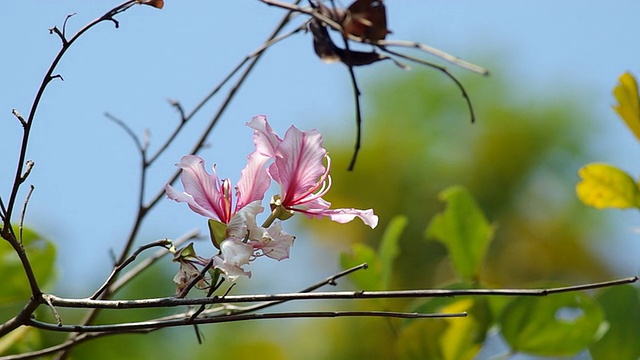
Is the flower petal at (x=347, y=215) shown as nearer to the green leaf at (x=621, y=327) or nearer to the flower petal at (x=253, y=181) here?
the flower petal at (x=253, y=181)

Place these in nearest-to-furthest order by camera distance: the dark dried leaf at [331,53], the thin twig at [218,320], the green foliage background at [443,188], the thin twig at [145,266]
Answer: the thin twig at [218,320] → the dark dried leaf at [331,53] → the thin twig at [145,266] → the green foliage background at [443,188]

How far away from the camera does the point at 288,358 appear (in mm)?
4512

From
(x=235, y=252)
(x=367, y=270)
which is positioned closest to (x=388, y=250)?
(x=367, y=270)

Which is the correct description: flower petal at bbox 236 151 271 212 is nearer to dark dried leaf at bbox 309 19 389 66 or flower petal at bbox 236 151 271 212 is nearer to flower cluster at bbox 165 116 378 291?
flower cluster at bbox 165 116 378 291

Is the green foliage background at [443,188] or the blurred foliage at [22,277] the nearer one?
the blurred foliage at [22,277]

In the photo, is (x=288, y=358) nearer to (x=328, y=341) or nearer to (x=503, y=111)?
(x=328, y=341)

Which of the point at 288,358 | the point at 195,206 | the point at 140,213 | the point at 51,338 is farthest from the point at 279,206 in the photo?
the point at 288,358

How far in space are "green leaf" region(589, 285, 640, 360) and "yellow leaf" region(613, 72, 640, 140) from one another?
0.13 meters

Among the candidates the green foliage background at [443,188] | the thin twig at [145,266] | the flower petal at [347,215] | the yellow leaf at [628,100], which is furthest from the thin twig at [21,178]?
the green foliage background at [443,188]

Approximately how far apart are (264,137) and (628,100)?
0.30 m

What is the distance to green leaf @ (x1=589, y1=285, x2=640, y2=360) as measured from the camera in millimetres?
644

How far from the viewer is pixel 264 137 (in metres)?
0.41

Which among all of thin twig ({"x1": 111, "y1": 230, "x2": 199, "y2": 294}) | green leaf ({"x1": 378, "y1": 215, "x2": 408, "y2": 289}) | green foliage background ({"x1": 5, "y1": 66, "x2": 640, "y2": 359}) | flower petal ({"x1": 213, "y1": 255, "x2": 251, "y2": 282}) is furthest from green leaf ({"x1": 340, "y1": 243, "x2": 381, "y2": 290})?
green foliage background ({"x1": 5, "y1": 66, "x2": 640, "y2": 359})

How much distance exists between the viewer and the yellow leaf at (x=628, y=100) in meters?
0.59
